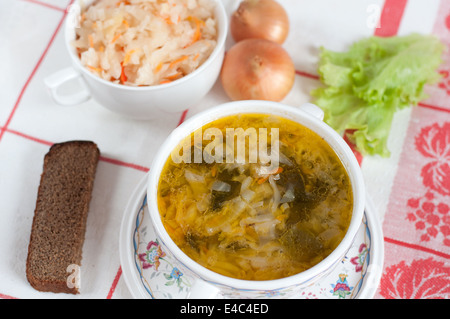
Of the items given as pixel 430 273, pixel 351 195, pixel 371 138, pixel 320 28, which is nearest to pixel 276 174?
pixel 351 195

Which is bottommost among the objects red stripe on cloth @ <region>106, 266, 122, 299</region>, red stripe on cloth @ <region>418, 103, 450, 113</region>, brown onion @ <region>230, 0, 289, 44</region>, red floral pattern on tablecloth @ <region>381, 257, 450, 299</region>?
red stripe on cloth @ <region>106, 266, 122, 299</region>

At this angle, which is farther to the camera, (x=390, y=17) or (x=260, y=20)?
(x=390, y=17)

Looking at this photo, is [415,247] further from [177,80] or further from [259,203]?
[177,80]

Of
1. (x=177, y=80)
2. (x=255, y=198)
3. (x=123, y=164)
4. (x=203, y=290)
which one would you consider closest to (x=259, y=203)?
(x=255, y=198)

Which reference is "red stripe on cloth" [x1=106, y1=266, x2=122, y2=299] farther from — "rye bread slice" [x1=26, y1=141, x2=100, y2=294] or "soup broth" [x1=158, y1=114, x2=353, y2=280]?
"soup broth" [x1=158, y1=114, x2=353, y2=280]

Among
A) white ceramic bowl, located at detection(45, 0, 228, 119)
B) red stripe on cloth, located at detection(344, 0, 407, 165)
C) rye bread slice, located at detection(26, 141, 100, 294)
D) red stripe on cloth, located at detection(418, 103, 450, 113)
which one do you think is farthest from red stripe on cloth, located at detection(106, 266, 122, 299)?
red stripe on cloth, located at detection(344, 0, 407, 165)

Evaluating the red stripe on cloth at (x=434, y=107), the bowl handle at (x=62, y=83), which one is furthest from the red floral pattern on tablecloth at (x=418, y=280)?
the bowl handle at (x=62, y=83)
